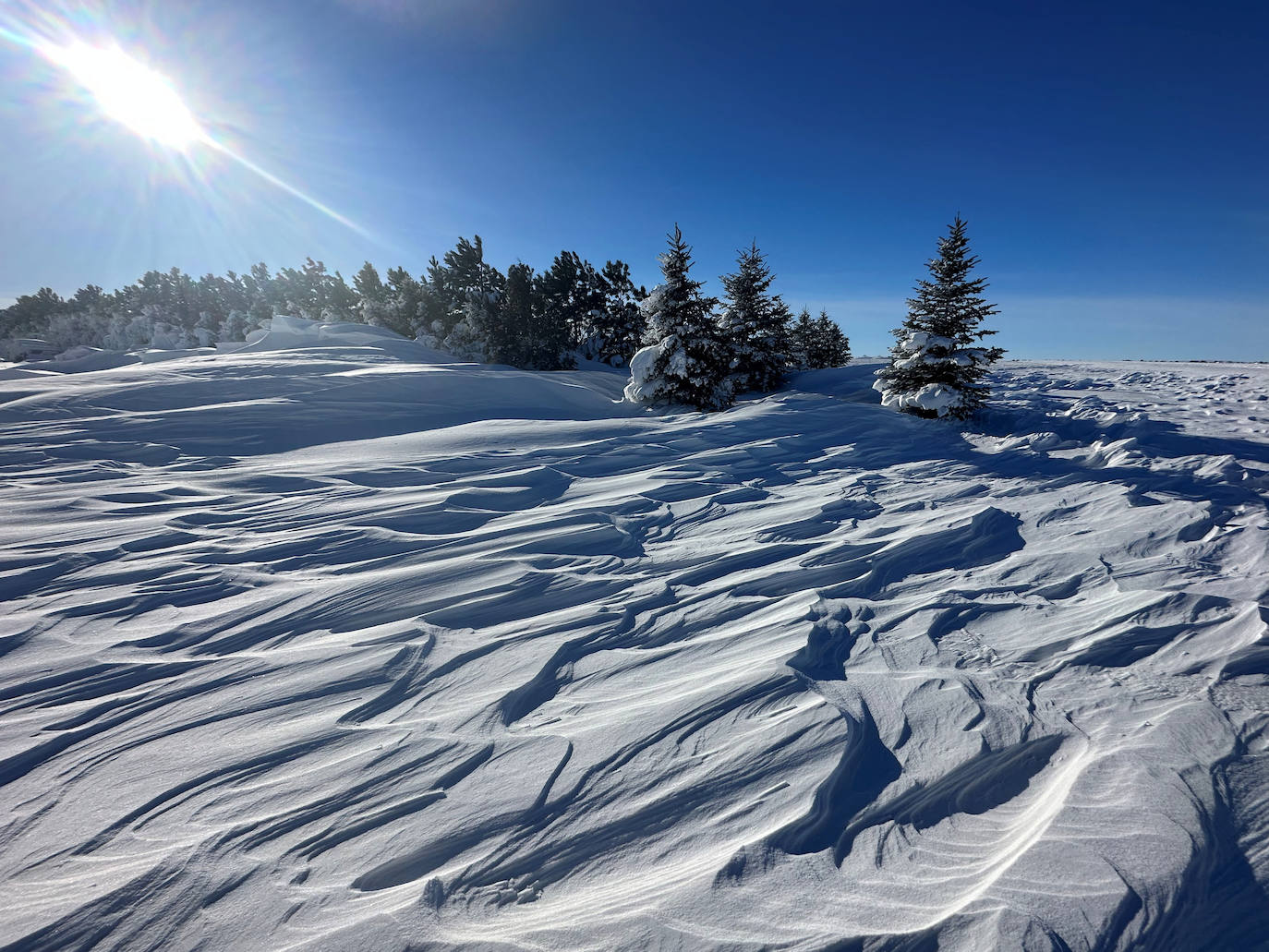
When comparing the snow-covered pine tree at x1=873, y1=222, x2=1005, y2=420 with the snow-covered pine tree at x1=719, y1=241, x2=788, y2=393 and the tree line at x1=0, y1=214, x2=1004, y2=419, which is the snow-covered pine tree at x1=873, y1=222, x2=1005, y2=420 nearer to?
the tree line at x1=0, y1=214, x2=1004, y2=419

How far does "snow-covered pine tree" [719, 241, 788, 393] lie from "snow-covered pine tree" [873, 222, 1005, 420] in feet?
25.7

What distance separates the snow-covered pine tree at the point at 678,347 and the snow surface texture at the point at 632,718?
10.8 metres

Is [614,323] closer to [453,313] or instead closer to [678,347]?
[453,313]

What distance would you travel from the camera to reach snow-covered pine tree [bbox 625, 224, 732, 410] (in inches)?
601

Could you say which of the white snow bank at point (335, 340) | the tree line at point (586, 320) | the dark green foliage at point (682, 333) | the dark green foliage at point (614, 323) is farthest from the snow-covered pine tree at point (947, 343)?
the dark green foliage at point (614, 323)

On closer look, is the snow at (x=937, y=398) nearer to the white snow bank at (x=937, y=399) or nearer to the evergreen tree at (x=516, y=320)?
the white snow bank at (x=937, y=399)

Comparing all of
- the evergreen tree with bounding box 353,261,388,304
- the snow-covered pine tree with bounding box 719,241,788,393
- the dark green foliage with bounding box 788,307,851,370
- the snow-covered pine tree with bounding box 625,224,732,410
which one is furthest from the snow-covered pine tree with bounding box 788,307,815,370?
the evergreen tree with bounding box 353,261,388,304

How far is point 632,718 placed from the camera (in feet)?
7.02

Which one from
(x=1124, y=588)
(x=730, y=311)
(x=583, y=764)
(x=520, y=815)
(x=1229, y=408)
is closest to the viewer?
(x=520, y=815)

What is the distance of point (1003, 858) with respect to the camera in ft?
4.82

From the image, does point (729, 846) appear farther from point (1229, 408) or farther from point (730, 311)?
point (730, 311)

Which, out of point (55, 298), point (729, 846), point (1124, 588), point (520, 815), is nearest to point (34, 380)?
point (520, 815)

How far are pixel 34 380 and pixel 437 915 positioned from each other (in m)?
13.6

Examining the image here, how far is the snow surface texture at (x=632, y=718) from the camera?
141 centimetres
